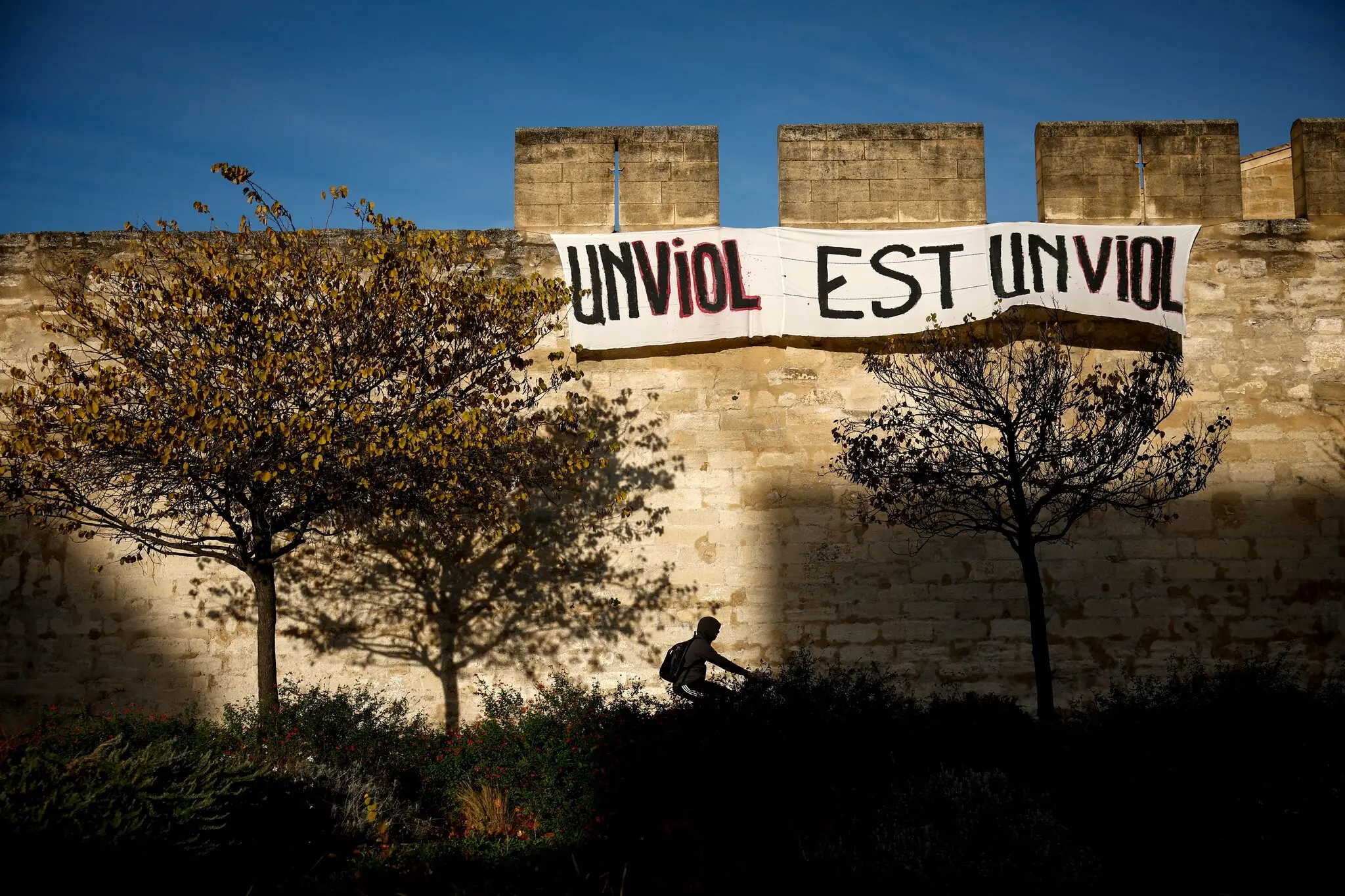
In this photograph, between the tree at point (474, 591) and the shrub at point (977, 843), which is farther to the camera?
the tree at point (474, 591)

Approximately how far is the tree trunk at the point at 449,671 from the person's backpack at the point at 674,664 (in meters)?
2.77

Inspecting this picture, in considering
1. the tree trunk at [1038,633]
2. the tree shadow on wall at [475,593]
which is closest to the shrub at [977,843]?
the tree trunk at [1038,633]

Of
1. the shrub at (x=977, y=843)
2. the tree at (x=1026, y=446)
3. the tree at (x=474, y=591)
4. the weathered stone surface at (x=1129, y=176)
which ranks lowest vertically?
the shrub at (x=977, y=843)

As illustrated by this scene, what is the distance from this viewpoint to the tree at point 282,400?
6.57m

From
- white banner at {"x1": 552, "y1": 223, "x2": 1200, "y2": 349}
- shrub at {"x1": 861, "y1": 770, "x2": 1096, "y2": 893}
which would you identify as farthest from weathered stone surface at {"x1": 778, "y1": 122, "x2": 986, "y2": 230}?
shrub at {"x1": 861, "y1": 770, "x2": 1096, "y2": 893}

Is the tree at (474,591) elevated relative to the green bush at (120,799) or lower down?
elevated

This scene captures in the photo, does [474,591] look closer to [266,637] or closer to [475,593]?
[475,593]

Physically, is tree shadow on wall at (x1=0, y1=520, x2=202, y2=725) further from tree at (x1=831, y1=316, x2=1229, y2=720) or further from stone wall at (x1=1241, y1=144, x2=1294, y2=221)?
stone wall at (x1=1241, y1=144, x2=1294, y2=221)

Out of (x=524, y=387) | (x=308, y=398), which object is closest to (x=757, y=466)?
(x=524, y=387)

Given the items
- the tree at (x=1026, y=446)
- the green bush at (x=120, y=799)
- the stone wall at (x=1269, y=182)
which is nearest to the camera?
the green bush at (x=120, y=799)

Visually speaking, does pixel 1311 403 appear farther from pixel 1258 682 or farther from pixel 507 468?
pixel 507 468

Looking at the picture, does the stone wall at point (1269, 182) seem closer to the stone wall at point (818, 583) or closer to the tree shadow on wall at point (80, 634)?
the stone wall at point (818, 583)

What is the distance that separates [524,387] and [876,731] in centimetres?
447

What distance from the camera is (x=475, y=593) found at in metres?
9.25
